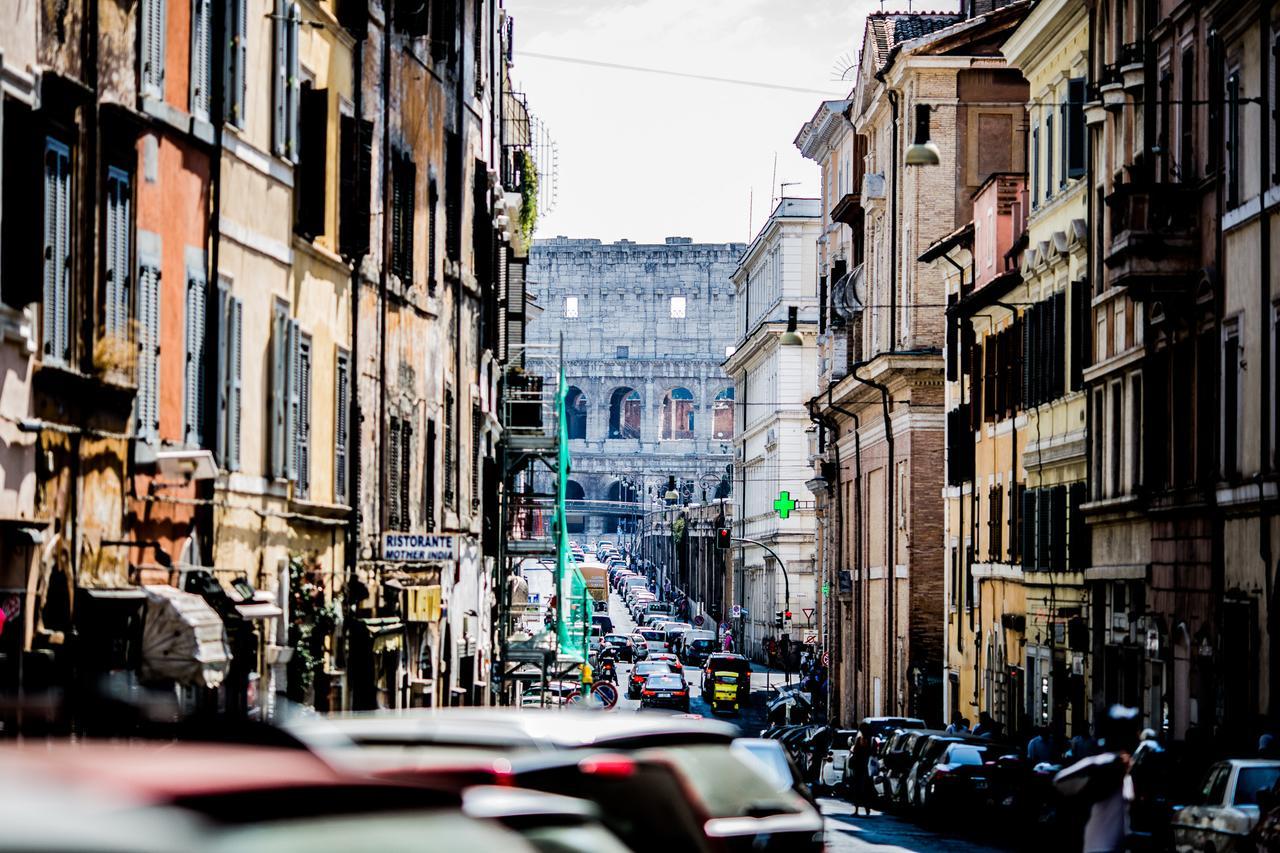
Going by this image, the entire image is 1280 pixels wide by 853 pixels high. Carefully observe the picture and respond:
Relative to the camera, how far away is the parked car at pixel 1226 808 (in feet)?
68.3

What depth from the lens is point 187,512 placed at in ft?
67.7

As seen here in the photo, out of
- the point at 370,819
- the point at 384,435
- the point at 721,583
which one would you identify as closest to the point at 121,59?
the point at 384,435

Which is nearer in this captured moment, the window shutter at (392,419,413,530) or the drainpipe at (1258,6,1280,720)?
the drainpipe at (1258,6,1280,720)

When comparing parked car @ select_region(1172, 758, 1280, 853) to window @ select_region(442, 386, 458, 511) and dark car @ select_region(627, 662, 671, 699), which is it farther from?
dark car @ select_region(627, 662, 671, 699)

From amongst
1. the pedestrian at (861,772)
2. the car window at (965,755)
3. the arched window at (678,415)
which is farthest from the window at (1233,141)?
the arched window at (678,415)

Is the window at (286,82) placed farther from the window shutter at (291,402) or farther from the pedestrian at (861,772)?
the pedestrian at (861,772)

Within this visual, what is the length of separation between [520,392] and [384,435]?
19.2 meters

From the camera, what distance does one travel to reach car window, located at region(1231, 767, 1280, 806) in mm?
21297

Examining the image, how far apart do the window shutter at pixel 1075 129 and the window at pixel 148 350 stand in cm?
2213

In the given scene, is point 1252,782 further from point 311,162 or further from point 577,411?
point 577,411

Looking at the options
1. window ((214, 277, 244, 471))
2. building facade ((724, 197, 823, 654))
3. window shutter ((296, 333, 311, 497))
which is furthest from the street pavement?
building facade ((724, 197, 823, 654))

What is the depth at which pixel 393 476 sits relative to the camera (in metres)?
30.4

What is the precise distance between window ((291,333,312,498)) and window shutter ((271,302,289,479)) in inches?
23.0

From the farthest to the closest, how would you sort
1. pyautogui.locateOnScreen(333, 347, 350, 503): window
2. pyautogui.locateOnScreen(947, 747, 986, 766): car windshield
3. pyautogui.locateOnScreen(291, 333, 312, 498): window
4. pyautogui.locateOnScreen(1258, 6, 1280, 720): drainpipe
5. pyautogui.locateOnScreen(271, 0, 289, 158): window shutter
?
pyautogui.locateOnScreen(947, 747, 986, 766): car windshield
pyautogui.locateOnScreen(1258, 6, 1280, 720): drainpipe
pyautogui.locateOnScreen(333, 347, 350, 503): window
pyautogui.locateOnScreen(291, 333, 312, 498): window
pyautogui.locateOnScreen(271, 0, 289, 158): window shutter
